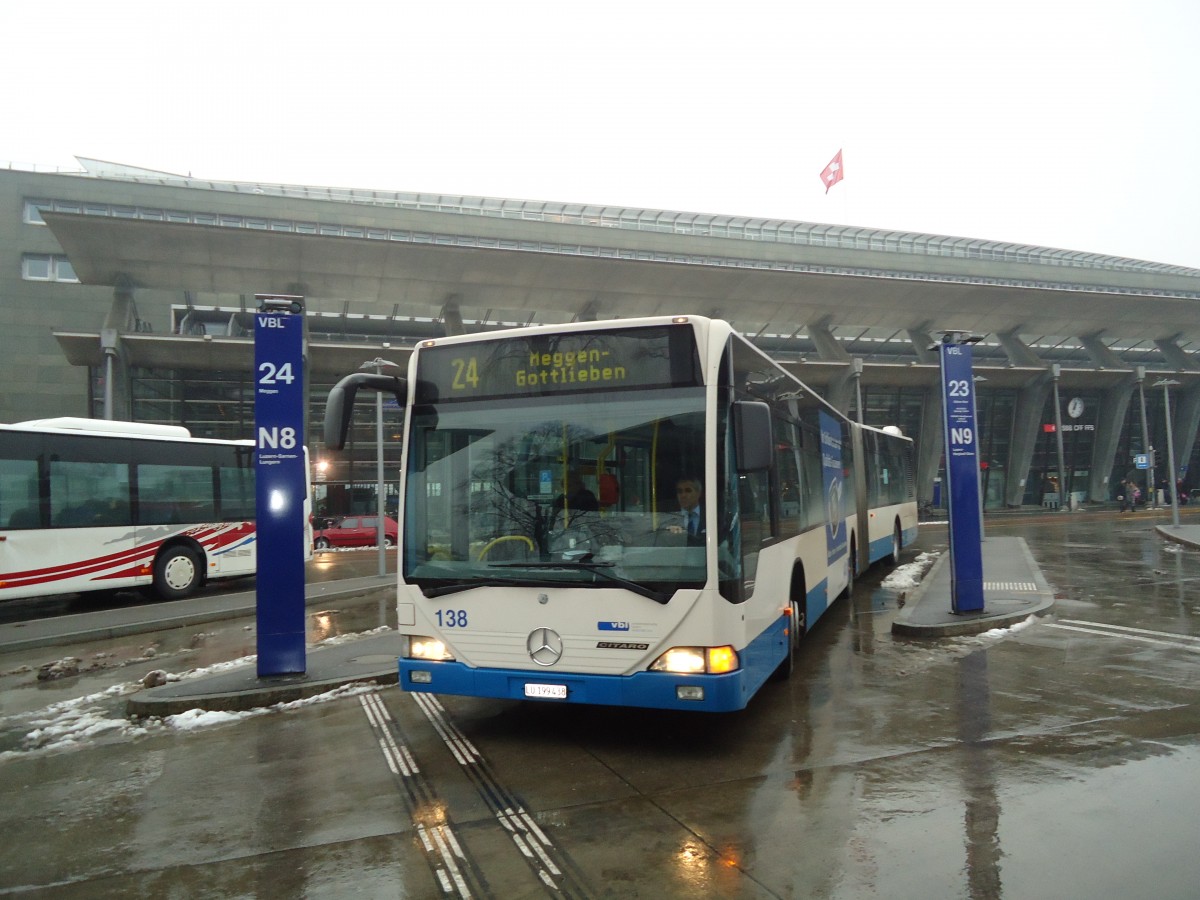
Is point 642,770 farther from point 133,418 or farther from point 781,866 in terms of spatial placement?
point 133,418

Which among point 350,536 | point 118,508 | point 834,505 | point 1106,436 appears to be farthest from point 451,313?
point 1106,436

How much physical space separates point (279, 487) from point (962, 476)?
8425mm

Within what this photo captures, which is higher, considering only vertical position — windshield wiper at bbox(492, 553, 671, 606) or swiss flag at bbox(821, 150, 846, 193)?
swiss flag at bbox(821, 150, 846, 193)

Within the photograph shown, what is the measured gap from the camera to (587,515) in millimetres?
5945

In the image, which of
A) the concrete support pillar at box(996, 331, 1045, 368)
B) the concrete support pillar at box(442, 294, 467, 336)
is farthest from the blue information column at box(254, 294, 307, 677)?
the concrete support pillar at box(996, 331, 1045, 368)

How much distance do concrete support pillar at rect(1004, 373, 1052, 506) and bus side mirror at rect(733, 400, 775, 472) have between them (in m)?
52.8

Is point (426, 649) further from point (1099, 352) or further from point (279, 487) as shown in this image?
point (1099, 352)

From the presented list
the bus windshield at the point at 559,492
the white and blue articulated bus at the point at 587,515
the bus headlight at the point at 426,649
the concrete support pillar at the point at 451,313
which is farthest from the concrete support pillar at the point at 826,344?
the bus headlight at the point at 426,649

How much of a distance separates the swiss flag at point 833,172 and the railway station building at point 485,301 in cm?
376

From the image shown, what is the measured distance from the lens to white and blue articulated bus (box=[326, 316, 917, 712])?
5.73m

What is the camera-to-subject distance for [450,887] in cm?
404

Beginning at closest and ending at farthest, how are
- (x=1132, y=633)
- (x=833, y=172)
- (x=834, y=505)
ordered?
(x=1132, y=633) → (x=834, y=505) → (x=833, y=172)

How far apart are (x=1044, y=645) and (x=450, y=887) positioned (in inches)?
319

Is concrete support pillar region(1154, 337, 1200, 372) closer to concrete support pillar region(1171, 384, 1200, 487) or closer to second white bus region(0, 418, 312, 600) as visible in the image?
concrete support pillar region(1171, 384, 1200, 487)
